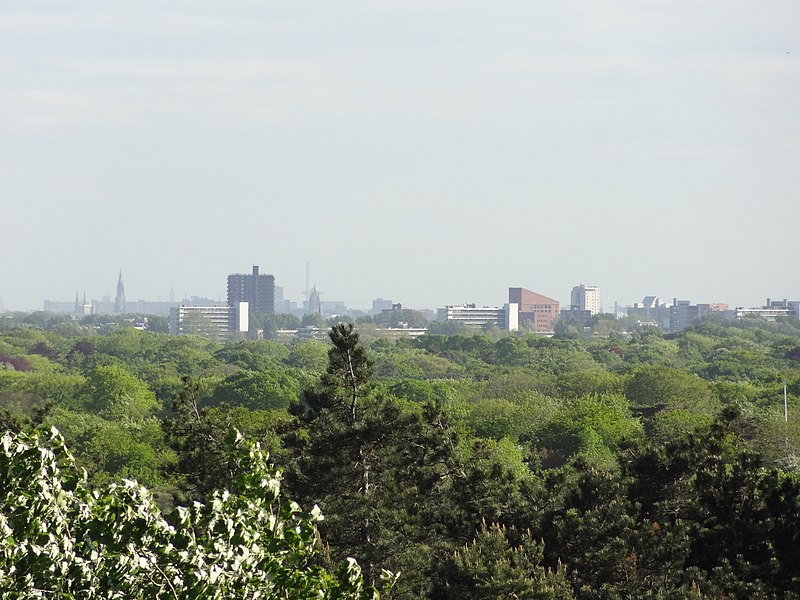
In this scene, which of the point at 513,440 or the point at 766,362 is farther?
the point at 766,362

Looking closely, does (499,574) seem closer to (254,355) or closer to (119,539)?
(119,539)

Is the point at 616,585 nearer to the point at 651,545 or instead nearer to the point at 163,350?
the point at 651,545

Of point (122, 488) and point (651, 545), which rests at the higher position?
point (122, 488)

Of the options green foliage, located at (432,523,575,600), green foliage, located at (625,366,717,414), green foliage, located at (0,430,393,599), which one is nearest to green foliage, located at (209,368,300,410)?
green foliage, located at (625,366,717,414)

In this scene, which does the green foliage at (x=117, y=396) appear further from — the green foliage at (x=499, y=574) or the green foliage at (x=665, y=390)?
the green foliage at (x=499, y=574)

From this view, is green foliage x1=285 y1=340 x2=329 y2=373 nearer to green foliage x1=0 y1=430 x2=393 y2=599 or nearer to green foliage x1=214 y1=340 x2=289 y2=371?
green foliage x1=214 y1=340 x2=289 y2=371

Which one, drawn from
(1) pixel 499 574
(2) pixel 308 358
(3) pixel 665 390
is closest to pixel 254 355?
(2) pixel 308 358

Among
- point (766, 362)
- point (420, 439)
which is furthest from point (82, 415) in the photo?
point (766, 362)

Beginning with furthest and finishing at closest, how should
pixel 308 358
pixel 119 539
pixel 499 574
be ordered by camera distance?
pixel 308 358 < pixel 499 574 < pixel 119 539

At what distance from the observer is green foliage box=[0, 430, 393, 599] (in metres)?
9.08

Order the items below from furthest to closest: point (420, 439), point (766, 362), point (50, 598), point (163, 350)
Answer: point (163, 350) → point (766, 362) → point (420, 439) → point (50, 598)

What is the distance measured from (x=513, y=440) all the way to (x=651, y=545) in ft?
132

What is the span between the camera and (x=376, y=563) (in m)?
26.0

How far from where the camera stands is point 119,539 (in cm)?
925
